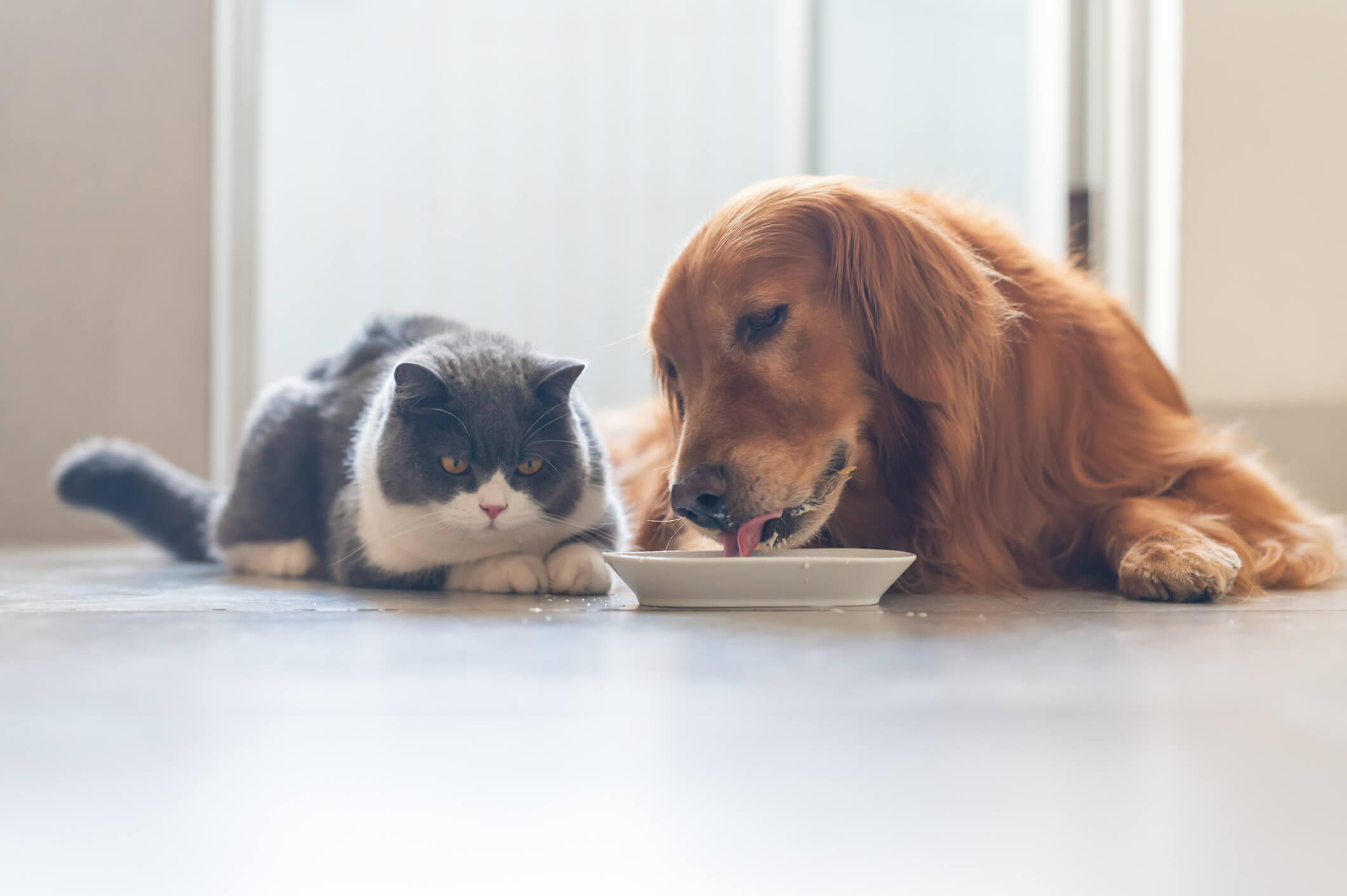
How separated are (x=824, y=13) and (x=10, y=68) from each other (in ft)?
7.73

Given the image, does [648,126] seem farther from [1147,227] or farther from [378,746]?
[378,746]

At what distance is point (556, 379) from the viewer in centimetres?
151

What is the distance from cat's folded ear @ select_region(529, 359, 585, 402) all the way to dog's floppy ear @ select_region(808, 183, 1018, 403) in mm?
403

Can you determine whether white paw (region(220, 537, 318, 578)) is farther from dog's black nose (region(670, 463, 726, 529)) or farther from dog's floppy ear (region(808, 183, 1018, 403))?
Answer: dog's floppy ear (region(808, 183, 1018, 403))

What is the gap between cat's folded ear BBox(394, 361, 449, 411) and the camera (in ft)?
4.65

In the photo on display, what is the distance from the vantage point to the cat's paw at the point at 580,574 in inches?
55.7

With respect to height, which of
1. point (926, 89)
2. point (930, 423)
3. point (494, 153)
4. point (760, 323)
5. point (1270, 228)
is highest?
point (926, 89)

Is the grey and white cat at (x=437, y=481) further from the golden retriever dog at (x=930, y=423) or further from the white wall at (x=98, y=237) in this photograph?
the white wall at (x=98, y=237)

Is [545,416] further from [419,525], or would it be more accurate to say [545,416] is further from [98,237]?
[98,237]

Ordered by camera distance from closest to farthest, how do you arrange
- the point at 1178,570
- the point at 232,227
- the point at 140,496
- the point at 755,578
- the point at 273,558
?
the point at 755,578
the point at 1178,570
the point at 273,558
the point at 140,496
the point at 232,227

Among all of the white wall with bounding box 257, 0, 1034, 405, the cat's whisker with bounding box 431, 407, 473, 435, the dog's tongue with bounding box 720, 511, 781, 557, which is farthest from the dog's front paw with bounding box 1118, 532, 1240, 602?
the white wall with bounding box 257, 0, 1034, 405

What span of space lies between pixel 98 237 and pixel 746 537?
8.05ft

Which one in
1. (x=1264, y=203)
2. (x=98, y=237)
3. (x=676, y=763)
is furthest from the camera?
(x=98, y=237)

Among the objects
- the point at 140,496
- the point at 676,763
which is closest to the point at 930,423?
the point at 676,763
